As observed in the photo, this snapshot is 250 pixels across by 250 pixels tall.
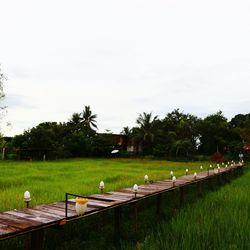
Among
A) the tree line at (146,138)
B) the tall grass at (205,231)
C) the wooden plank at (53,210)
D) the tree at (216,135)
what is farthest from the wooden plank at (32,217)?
the tree at (216,135)

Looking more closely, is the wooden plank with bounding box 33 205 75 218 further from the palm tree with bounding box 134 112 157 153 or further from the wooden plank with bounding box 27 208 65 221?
the palm tree with bounding box 134 112 157 153

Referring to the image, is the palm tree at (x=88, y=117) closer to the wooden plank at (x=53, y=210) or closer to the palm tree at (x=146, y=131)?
the palm tree at (x=146, y=131)

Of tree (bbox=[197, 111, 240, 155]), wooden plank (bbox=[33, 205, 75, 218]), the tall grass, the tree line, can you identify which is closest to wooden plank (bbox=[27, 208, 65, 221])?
wooden plank (bbox=[33, 205, 75, 218])

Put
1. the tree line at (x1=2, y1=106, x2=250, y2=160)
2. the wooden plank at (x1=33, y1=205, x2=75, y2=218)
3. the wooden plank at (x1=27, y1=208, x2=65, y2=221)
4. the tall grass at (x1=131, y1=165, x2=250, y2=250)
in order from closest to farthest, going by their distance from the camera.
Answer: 1. the wooden plank at (x1=27, y1=208, x2=65, y2=221)
2. the wooden plank at (x1=33, y1=205, x2=75, y2=218)
3. the tall grass at (x1=131, y1=165, x2=250, y2=250)
4. the tree line at (x1=2, y1=106, x2=250, y2=160)

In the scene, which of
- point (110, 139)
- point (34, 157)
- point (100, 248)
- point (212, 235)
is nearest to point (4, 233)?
point (100, 248)

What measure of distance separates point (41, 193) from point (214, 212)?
493 cm

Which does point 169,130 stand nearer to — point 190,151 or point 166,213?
point 190,151

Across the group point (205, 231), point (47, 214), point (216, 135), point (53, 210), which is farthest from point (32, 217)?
point (216, 135)

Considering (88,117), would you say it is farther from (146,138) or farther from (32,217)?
(32,217)

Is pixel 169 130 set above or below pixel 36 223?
above

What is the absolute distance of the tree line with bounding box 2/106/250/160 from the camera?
34.7 metres

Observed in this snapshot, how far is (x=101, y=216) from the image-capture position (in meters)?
7.19

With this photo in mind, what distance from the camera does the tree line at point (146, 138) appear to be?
3472 centimetres

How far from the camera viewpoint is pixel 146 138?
43469 mm
